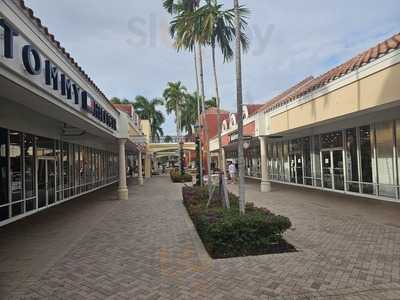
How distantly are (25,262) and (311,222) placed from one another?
21.3ft

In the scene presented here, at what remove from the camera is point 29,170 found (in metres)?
11.3

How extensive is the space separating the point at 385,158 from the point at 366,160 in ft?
3.54

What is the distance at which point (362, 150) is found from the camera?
43.7ft

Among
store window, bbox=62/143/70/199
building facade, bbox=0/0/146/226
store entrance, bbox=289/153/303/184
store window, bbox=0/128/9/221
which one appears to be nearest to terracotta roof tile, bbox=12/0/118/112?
building facade, bbox=0/0/146/226

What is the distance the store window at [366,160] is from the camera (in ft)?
42.1

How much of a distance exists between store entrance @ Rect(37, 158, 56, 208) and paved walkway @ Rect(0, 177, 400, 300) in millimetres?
2792

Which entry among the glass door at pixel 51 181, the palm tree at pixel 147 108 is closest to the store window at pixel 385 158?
the glass door at pixel 51 181

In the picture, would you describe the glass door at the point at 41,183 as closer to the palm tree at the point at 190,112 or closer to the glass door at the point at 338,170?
the glass door at the point at 338,170

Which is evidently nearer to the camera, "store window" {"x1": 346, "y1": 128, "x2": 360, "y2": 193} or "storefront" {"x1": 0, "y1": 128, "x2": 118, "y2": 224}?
"storefront" {"x1": 0, "y1": 128, "x2": 118, "y2": 224}

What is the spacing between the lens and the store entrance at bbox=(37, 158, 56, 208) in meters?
12.2

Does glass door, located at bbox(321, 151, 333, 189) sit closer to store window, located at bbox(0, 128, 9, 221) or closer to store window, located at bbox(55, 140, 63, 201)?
store window, located at bbox(55, 140, 63, 201)

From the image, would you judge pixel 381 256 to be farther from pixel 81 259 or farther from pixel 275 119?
pixel 275 119

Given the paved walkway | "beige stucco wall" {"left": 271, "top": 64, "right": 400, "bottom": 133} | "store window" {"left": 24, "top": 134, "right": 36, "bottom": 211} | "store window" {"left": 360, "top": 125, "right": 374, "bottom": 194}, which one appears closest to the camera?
the paved walkway

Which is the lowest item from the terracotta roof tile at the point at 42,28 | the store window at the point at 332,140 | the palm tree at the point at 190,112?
the store window at the point at 332,140
